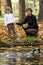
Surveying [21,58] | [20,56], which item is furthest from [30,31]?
[21,58]

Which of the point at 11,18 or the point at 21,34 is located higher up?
the point at 11,18

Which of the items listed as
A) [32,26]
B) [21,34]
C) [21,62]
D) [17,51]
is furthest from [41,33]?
[21,62]

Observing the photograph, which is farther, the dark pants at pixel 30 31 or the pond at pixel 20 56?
the dark pants at pixel 30 31

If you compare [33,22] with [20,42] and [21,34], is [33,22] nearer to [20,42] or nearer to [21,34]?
[20,42]

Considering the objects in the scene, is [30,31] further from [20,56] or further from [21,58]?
[21,58]

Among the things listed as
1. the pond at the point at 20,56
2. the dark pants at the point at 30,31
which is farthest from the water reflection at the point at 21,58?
the dark pants at the point at 30,31

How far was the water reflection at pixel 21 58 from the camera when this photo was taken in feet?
32.8

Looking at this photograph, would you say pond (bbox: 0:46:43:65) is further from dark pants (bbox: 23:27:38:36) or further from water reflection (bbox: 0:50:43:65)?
dark pants (bbox: 23:27:38:36)

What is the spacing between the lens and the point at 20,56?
439 inches

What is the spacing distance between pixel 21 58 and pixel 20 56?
1.34 feet

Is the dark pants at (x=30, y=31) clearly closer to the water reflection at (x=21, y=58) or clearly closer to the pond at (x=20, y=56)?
the pond at (x=20, y=56)

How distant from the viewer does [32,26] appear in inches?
534

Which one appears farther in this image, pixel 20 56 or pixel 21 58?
pixel 20 56

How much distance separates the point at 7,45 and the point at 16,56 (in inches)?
85.9
